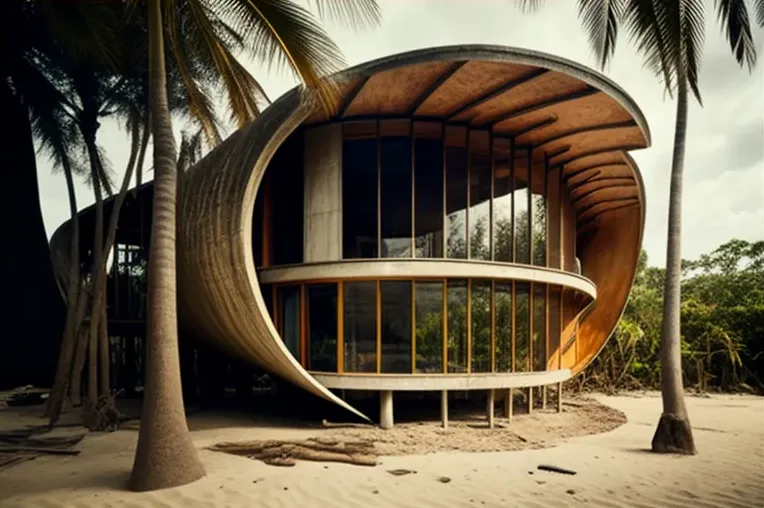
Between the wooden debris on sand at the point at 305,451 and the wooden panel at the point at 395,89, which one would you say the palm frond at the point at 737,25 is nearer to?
the wooden panel at the point at 395,89

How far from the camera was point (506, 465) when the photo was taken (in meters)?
8.72

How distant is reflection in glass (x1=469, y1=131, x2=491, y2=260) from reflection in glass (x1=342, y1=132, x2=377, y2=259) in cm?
226

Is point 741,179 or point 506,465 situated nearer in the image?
point 506,465

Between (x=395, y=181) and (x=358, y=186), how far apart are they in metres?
0.85

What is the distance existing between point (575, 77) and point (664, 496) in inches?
286

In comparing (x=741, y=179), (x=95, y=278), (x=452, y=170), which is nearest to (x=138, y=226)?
(x=95, y=278)

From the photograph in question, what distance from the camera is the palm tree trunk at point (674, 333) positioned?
9.85 meters

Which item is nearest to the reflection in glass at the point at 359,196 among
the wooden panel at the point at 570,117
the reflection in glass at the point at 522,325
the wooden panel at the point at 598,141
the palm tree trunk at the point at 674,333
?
the wooden panel at the point at 570,117

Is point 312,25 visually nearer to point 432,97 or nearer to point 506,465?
point 432,97

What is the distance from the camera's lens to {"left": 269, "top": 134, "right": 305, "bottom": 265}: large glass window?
525 inches

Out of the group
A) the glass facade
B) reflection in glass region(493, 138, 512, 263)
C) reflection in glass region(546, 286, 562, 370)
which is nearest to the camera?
the glass facade

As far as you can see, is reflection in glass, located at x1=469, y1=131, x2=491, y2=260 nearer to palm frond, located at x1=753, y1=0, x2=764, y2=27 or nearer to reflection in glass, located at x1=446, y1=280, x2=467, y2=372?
reflection in glass, located at x1=446, y1=280, x2=467, y2=372

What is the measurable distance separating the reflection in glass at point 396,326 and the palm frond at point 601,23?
233 inches

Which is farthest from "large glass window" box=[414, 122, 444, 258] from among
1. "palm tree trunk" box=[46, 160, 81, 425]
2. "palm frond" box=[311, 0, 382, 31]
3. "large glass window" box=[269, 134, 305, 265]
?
"palm tree trunk" box=[46, 160, 81, 425]
